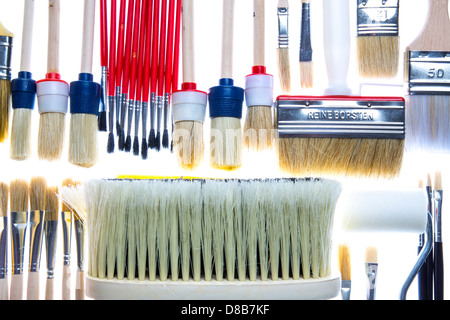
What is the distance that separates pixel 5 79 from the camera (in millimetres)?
1217

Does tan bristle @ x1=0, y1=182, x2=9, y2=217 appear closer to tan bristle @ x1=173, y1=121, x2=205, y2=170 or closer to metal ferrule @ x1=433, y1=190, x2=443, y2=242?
tan bristle @ x1=173, y1=121, x2=205, y2=170

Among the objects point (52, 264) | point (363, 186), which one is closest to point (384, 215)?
point (363, 186)

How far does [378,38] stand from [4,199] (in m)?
1.05

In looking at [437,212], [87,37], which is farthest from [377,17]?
[87,37]

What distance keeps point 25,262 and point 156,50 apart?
650mm

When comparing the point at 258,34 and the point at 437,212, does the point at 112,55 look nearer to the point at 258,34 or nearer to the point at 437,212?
the point at 258,34

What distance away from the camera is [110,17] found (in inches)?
50.1

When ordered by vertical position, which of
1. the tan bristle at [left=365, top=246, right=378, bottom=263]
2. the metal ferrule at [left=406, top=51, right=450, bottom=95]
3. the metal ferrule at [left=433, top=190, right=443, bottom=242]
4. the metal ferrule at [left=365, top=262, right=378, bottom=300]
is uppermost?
the metal ferrule at [left=406, top=51, right=450, bottom=95]

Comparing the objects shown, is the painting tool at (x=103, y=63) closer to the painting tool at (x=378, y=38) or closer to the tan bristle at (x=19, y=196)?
the tan bristle at (x=19, y=196)

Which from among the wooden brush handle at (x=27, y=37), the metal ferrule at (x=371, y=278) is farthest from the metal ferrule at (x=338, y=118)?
the wooden brush handle at (x=27, y=37)

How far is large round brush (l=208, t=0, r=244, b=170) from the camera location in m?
1.16

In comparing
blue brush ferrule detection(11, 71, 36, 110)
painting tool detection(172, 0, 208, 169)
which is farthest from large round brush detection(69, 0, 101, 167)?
painting tool detection(172, 0, 208, 169)

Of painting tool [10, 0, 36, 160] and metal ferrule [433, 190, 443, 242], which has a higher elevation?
painting tool [10, 0, 36, 160]
